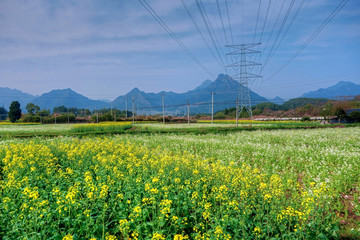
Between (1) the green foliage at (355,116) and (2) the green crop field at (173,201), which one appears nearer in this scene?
(2) the green crop field at (173,201)

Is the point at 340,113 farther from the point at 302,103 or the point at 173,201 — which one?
the point at 173,201

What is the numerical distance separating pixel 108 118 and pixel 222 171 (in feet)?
205

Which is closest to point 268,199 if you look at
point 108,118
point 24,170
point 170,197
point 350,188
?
point 170,197

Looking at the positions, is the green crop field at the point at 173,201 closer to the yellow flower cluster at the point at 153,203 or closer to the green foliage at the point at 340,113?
the yellow flower cluster at the point at 153,203

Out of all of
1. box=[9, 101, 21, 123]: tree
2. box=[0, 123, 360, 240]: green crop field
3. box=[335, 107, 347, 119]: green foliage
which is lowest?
box=[0, 123, 360, 240]: green crop field

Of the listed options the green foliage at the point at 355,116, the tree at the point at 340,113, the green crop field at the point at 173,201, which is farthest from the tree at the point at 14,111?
the green foliage at the point at 355,116

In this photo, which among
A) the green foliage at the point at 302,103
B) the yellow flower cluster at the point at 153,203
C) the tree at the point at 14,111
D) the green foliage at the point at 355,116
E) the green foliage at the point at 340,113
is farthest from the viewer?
the green foliage at the point at 302,103

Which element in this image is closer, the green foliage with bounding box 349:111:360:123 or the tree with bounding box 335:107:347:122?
the green foliage with bounding box 349:111:360:123

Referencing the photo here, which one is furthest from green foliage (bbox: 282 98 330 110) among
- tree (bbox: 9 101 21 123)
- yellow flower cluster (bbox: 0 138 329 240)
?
tree (bbox: 9 101 21 123)

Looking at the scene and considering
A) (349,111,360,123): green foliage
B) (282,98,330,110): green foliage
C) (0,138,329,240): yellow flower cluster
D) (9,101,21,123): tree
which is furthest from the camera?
(282,98,330,110): green foliage

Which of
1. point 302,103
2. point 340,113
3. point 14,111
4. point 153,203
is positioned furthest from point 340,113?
point 14,111

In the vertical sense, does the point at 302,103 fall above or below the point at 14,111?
above

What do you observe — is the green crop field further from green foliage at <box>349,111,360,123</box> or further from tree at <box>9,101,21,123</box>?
tree at <box>9,101,21,123</box>

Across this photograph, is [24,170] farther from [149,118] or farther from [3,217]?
[149,118]
